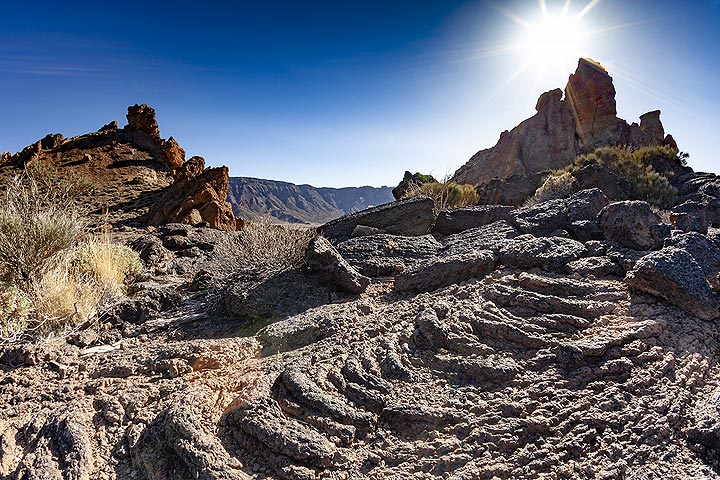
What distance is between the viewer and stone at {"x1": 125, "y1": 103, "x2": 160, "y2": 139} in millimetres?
30141

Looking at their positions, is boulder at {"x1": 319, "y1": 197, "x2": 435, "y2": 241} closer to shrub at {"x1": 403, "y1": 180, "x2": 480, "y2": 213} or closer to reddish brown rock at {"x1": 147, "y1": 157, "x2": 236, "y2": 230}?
shrub at {"x1": 403, "y1": 180, "x2": 480, "y2": 213}

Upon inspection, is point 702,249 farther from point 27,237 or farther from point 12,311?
point 27,237

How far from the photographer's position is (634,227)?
3.99 m

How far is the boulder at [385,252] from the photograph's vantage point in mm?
4477

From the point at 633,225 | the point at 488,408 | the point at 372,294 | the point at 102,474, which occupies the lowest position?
the point at 102,474

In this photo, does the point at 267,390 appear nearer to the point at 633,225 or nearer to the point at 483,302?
the point at 483,302

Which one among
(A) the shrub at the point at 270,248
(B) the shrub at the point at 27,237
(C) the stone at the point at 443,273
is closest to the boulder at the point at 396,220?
(A) the shrub at the point at 270,248

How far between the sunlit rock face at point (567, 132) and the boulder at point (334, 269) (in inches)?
961

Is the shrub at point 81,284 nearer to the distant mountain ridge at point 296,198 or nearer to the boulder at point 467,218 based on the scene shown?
the boulder at point 467,218

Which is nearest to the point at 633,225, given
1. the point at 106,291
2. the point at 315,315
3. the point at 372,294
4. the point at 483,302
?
the point at 483,302

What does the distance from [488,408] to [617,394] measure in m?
0.79

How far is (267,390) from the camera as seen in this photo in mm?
2496

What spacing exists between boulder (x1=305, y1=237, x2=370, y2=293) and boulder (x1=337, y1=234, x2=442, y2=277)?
0.28 meters

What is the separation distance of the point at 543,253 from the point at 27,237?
574 centimetres
